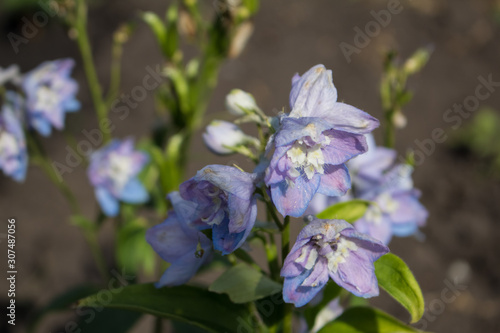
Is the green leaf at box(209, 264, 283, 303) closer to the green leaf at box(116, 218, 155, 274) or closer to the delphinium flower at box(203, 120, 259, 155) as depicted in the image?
the delphinium flower at box(203, 120, 259, 155)

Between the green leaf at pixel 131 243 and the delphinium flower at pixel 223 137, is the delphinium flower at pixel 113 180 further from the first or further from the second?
the delphinium flower at pixel 223 137

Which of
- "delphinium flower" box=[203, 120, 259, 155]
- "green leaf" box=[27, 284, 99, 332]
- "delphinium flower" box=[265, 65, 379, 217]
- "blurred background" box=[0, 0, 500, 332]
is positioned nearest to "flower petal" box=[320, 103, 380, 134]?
"delphinium flower" box=[265, 65, 379, 217]

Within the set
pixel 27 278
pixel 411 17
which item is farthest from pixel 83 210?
pixel 411 17

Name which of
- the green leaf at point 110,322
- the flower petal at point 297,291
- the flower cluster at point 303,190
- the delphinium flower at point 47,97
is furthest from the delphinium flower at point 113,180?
the flower petal at point 297,291

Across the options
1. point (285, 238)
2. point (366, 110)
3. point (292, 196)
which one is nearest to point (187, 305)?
point (285, 238)

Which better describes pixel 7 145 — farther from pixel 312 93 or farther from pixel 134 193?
pixel 312 93
